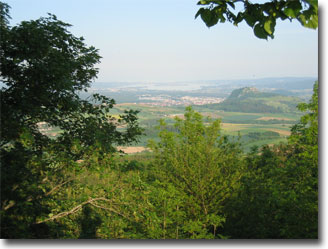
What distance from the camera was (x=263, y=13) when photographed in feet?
4.50

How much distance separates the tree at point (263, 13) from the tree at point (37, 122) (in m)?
2.10

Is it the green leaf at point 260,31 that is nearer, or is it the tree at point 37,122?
the green leaf at point 260,31

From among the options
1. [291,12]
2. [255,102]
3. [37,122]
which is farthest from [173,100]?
[291,12]

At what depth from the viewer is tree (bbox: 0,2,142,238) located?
2.82 meters

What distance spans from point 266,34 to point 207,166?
446cm

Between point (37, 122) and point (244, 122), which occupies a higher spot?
point (37, 122)

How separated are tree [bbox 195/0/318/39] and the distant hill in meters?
4.12

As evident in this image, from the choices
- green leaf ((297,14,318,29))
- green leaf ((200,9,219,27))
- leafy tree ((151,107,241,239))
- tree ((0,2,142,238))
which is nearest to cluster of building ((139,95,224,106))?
leafy tree ((151,107,241,239))

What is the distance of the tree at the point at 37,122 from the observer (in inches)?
111

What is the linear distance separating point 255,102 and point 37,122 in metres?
5.48

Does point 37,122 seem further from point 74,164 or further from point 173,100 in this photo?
point 173,100

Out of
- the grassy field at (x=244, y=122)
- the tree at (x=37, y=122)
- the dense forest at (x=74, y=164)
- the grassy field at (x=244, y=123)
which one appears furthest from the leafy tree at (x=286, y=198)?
the tree at (x=37, y=122)

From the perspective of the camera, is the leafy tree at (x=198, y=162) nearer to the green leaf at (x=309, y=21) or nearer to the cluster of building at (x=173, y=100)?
the cluster of building at (x=173, y=100)

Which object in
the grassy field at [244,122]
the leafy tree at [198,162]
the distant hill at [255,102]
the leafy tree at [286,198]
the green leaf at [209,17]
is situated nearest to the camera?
the green leaf at [209,17]
